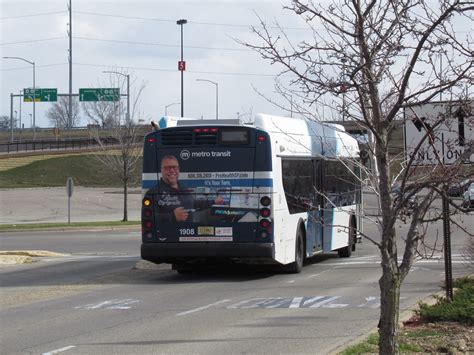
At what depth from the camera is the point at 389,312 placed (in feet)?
21.0

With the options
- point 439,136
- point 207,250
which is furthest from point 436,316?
point 207,250

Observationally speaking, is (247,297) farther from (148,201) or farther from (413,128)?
(413,128)

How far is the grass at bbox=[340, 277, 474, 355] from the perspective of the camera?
8.53 m

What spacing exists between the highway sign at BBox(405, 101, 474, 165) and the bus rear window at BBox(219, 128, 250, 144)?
642cm

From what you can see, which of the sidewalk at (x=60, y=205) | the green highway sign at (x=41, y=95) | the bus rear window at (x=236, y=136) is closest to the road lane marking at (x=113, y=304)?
the bus rear window at (x=236, y=136)

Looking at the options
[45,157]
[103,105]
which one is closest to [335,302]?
[103,105]

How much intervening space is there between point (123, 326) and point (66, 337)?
102 centimetres

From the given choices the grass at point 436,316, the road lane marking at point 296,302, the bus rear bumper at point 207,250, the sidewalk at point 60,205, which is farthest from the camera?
the sidewalk at point 60,205

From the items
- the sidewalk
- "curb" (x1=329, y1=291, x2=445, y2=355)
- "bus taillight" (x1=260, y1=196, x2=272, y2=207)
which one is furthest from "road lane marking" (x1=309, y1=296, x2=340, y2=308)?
the sidewalk

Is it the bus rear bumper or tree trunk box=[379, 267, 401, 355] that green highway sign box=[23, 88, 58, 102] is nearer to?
the bus rear bumper

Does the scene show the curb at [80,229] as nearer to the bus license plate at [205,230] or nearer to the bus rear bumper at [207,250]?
the bus rear bumper at [207,250]

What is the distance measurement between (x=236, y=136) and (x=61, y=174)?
57948mm

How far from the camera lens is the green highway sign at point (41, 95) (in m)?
77.9

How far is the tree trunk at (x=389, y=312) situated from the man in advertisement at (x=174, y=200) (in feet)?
33.4
